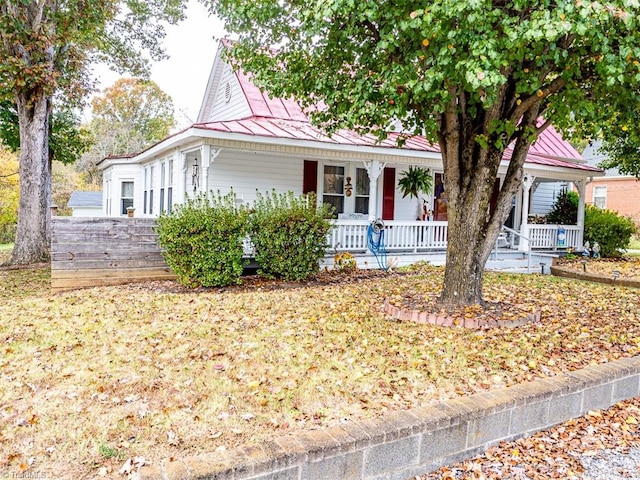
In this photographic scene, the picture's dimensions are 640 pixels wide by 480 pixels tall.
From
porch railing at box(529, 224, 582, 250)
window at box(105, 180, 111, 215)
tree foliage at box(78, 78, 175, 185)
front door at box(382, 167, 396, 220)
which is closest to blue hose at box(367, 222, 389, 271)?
front door at box(382, 167, 396, 220)

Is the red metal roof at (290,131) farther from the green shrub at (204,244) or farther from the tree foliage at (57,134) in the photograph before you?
the tree foliage at (57,134)

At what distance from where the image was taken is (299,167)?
12516mm

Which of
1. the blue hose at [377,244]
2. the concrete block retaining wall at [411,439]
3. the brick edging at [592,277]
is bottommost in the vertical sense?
the concrete block retaining wall at [411,439]

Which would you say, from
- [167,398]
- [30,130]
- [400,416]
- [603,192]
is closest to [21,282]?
[30,130]

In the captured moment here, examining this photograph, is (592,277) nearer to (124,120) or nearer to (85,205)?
(85,205)

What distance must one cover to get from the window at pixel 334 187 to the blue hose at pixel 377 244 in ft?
6.75

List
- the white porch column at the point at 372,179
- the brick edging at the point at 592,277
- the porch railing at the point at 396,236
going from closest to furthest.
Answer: the brick edging at the point at 592,277
the porch railing at the point at 396,236
the white porch column at the point at 372,179

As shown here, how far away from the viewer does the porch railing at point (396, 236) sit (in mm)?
11016

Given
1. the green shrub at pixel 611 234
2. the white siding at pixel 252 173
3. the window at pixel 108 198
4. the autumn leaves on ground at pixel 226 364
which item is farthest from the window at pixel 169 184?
the green shrub at pixel 611 234

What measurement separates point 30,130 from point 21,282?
15.2 ft

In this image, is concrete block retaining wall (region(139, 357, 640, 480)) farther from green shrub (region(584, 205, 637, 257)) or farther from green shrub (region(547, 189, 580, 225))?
green shrub (region(547, 189, 580, 225))

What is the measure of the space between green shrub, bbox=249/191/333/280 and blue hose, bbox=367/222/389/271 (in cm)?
275

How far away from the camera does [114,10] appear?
14.9 meters

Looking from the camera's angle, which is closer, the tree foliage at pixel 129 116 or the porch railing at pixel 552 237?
the porch railing at pixel 552 237
